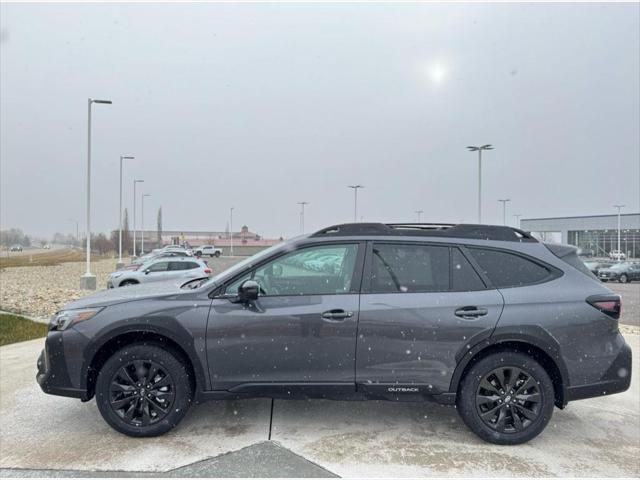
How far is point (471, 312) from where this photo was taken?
12.2ft

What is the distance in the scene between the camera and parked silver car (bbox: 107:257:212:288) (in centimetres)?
1518

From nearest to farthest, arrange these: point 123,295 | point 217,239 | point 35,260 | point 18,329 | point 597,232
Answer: point 123,295 < point 18,329 < point 35,260 < point 597,232 < point 217,239

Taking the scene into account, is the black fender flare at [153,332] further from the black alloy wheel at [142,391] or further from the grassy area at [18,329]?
the grassy area at [18,329]

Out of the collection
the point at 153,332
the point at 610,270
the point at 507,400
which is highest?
the point at 153,332

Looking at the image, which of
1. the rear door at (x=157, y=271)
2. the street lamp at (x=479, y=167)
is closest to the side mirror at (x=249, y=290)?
the rear door at (x=157, y=271)

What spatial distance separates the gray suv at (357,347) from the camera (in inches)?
145

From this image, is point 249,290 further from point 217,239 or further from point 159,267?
point 217,239

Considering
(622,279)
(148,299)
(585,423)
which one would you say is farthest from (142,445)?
(622,279)

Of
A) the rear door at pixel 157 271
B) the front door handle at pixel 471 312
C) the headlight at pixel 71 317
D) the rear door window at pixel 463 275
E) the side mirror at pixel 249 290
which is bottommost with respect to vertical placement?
the rear door at pixel 157 271

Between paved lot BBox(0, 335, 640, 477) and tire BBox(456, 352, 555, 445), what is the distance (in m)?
0.13

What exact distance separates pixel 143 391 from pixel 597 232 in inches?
3365

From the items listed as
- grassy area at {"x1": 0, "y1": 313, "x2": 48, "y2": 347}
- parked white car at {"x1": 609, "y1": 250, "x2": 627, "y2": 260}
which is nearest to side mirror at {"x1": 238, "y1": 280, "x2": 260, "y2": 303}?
grassy area at {"x1": 0, "y1": 313, "x2": 48, "y2": 347}

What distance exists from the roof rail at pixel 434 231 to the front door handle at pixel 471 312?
2.14 feet

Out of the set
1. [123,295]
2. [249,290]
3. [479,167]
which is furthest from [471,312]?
[479,167]
